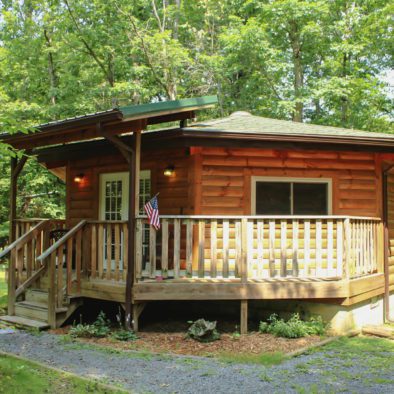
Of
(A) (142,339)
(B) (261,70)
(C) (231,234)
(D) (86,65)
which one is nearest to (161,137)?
(C) (231,234)

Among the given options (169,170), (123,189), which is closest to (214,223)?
(169,170)

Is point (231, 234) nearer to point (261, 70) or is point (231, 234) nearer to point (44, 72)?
point (261, 70)

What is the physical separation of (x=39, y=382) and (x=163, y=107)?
13.8ft

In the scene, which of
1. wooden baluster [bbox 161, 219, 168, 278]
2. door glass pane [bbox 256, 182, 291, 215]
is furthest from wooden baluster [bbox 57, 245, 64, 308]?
door glass pane [bbox 256, 182, 291, 215]

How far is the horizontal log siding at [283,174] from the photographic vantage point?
27.8ft

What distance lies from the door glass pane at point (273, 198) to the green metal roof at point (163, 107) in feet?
6.39

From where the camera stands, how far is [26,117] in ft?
62.3

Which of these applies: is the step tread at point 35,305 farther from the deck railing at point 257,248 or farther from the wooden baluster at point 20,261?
the deck railing at point 257,248

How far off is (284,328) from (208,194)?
9.03 feet

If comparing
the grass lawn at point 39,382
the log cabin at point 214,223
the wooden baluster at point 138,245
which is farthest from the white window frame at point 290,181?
the grass lawn at point 39,382

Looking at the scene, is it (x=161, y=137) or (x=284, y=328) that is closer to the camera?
(x=284, y=328)

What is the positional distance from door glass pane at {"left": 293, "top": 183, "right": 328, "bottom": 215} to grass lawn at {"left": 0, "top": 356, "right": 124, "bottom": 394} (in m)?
5.27

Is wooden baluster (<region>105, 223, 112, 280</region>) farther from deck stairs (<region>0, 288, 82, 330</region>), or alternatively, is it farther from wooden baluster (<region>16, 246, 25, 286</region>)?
wooden baluster (<region>16, 246, 25, 286</region>)

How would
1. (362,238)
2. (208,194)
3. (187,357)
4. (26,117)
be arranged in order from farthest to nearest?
1. (26,117)
2. (208,194)
3. (362,238)
4. (187,357)
